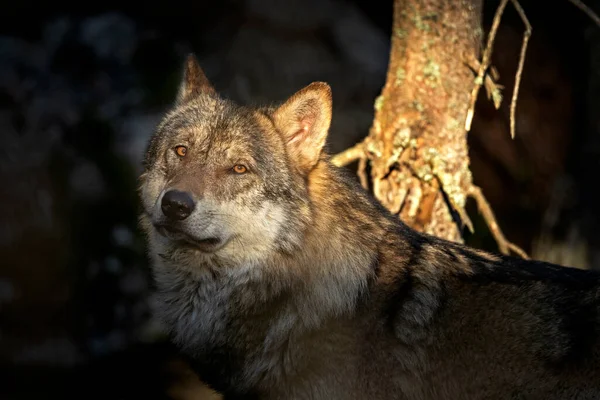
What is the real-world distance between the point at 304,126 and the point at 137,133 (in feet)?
16.7

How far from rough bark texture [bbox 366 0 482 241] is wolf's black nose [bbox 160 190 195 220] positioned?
7.51ft

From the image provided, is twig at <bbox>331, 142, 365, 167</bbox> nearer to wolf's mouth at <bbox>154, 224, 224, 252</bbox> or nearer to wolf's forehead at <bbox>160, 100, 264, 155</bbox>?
wolf's forehead at <bbox>160, 100, 264, 155</bbox>

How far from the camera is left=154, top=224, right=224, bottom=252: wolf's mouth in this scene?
14.2ft

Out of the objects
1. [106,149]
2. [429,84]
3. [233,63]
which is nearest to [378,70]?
[233,63]

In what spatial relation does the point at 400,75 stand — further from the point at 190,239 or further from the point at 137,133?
the point at 137,133

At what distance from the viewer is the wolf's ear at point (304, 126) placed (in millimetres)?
4602

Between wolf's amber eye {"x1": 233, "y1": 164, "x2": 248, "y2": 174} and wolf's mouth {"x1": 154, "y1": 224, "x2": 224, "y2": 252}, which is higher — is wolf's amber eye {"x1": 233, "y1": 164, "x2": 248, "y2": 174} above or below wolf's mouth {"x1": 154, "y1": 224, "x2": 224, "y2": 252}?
above

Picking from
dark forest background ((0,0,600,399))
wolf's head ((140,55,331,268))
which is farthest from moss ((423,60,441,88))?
dark forest background ((0,0,600,399))

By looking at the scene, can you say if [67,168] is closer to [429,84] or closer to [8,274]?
[8,274]

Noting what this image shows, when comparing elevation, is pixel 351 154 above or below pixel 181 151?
above

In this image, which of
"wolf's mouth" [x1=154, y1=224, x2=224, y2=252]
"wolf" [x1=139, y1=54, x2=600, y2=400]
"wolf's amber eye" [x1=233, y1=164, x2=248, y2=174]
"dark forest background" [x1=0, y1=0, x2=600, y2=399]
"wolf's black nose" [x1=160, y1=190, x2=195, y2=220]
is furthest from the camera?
"dark forest background" [x1=0, y1=0, x2=600, y2=399]

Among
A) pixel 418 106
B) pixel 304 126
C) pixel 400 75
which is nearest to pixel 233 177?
pixel 304 126

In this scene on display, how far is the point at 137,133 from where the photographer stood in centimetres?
932

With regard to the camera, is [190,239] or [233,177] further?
[233,177]
